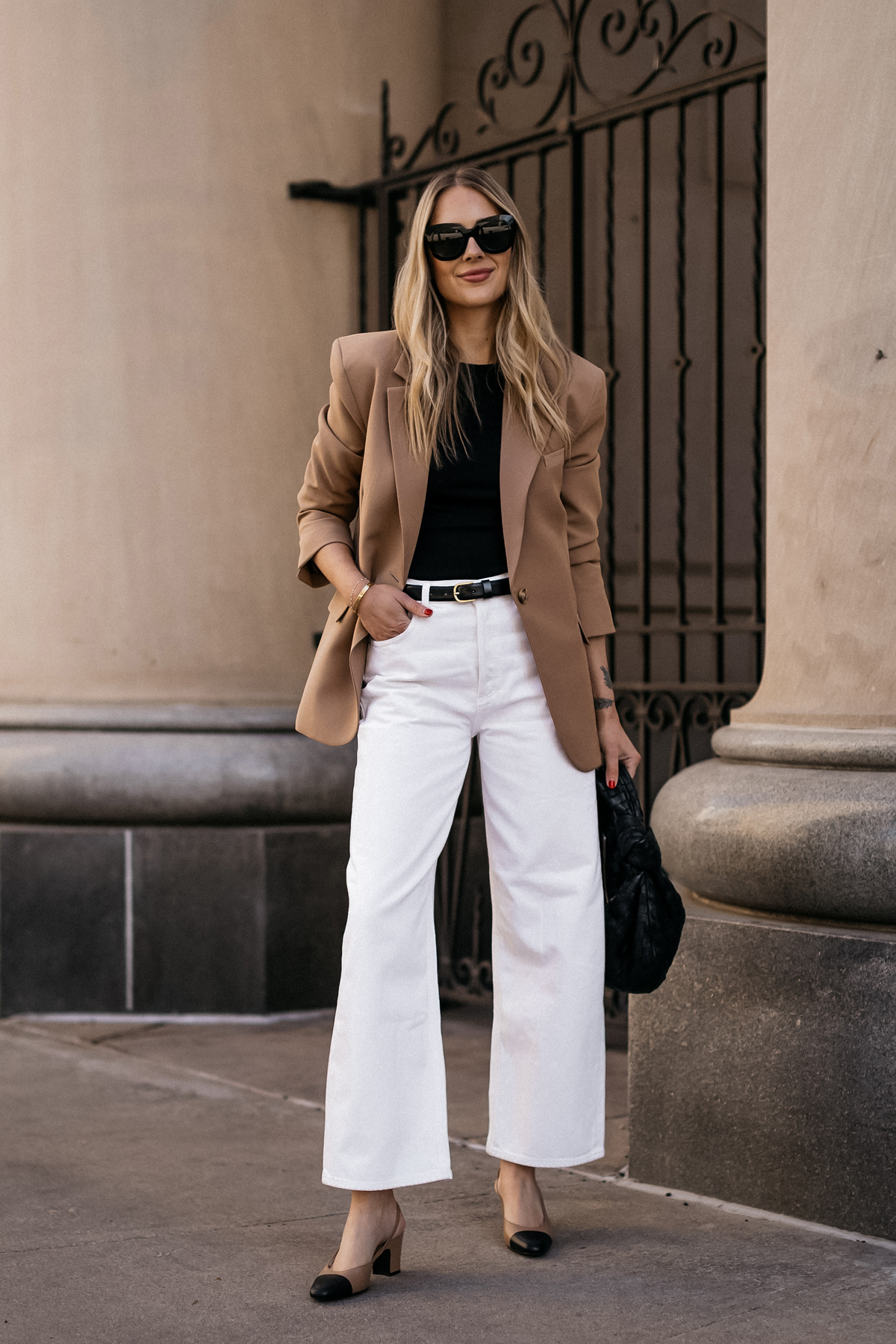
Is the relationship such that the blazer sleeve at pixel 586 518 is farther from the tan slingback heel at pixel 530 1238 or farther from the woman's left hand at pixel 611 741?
the tan slingback heel at pixel 530 1238

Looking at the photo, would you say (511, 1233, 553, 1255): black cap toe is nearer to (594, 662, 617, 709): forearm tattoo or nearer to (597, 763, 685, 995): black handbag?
(597, 763, 685, 995): black handbag

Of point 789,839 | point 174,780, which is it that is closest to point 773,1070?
point 789,839

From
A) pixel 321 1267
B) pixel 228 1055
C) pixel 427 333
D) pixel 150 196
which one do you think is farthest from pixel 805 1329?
pixel 150 196

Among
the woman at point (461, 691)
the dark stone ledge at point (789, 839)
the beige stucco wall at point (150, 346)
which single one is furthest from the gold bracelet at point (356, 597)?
the beige stucco wall at point (150, 346)

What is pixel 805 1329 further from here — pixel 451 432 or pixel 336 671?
pixel 451 432

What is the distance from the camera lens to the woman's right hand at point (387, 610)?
296cm

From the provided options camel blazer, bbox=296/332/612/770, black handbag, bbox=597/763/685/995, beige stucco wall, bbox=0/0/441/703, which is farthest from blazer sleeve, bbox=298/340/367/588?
beige stucco wall, bbox=0/0/441/703

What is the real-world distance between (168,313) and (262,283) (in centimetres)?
38

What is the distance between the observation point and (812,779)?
3387 millimetres

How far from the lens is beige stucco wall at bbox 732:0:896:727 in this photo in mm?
3355

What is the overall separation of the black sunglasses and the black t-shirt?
0.28 meters

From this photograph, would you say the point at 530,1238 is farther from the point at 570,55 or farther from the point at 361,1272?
the point at 570,55

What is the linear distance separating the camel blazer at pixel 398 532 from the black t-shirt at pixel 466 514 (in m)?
0.04

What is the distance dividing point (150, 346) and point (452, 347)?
2990 millimetres
